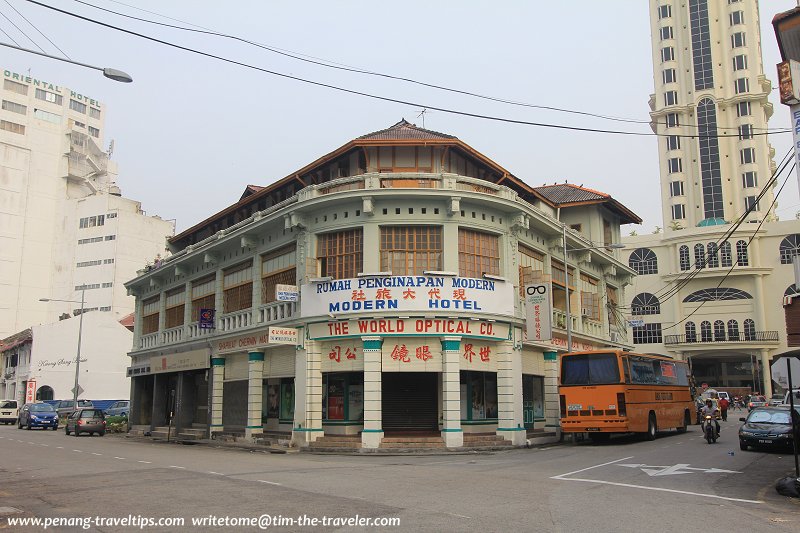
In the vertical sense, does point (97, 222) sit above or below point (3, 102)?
below

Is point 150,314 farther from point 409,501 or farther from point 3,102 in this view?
point 3,102

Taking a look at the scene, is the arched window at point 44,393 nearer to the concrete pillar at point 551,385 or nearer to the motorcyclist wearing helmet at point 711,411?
the concrete pillar at point 551,385

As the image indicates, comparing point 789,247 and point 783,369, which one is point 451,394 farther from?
point 789,247

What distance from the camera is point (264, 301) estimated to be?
31.9 meters

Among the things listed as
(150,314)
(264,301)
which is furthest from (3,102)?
(264,301)

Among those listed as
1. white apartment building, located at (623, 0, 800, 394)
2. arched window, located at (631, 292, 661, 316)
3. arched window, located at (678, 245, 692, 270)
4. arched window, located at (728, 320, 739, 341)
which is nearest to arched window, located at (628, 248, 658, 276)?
white apartment building, located at (623, 0, 800, 394)

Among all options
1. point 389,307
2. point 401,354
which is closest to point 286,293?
point 389,307

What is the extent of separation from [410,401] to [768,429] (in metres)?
12.9

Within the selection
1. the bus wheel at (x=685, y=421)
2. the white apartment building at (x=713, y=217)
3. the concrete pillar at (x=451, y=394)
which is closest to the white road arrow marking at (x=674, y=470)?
the concrete pillar at (x=451, y=394)

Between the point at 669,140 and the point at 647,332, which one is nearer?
the point at 647,332

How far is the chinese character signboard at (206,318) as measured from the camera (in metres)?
34.2

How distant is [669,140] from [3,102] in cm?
8546

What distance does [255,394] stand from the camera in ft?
101

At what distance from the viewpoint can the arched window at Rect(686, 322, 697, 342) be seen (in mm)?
74062
